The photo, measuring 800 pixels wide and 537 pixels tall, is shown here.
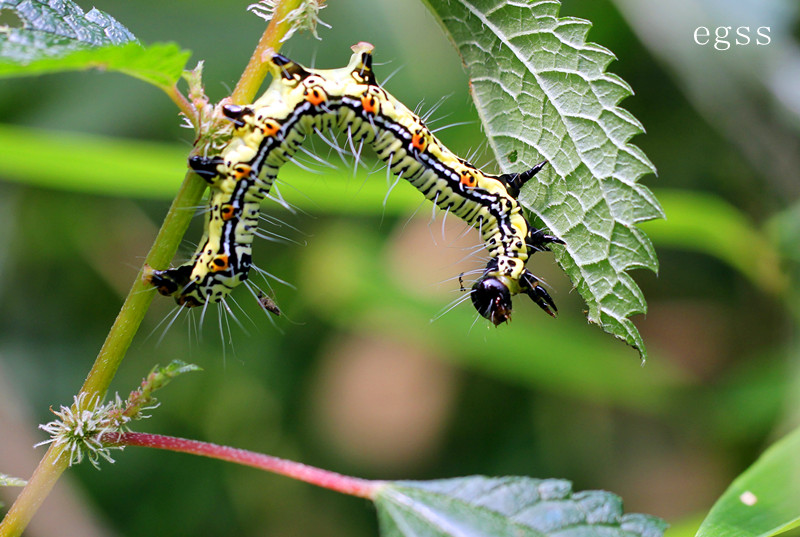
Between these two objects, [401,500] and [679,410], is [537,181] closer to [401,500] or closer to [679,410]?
[401,500]

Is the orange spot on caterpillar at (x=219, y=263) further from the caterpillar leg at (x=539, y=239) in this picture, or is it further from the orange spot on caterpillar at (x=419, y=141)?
the caterpillar leg at (x=539, y=239)

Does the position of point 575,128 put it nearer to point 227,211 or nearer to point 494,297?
point 494,297

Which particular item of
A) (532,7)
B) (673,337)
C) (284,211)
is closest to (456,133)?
(284,211)

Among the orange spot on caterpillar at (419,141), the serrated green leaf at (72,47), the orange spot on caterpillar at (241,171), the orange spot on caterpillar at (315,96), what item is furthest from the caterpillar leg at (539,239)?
the serrated green leaf at (72,47)

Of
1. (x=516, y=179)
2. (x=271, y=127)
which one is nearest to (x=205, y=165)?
(x=271, y=127)

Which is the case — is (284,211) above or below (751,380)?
above

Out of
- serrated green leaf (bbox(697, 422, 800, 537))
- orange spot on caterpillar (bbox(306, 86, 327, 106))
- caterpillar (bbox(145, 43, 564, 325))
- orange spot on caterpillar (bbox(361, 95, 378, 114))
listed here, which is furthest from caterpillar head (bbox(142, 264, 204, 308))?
serrated green leaf (bbox(697, 422, 800, 537))
